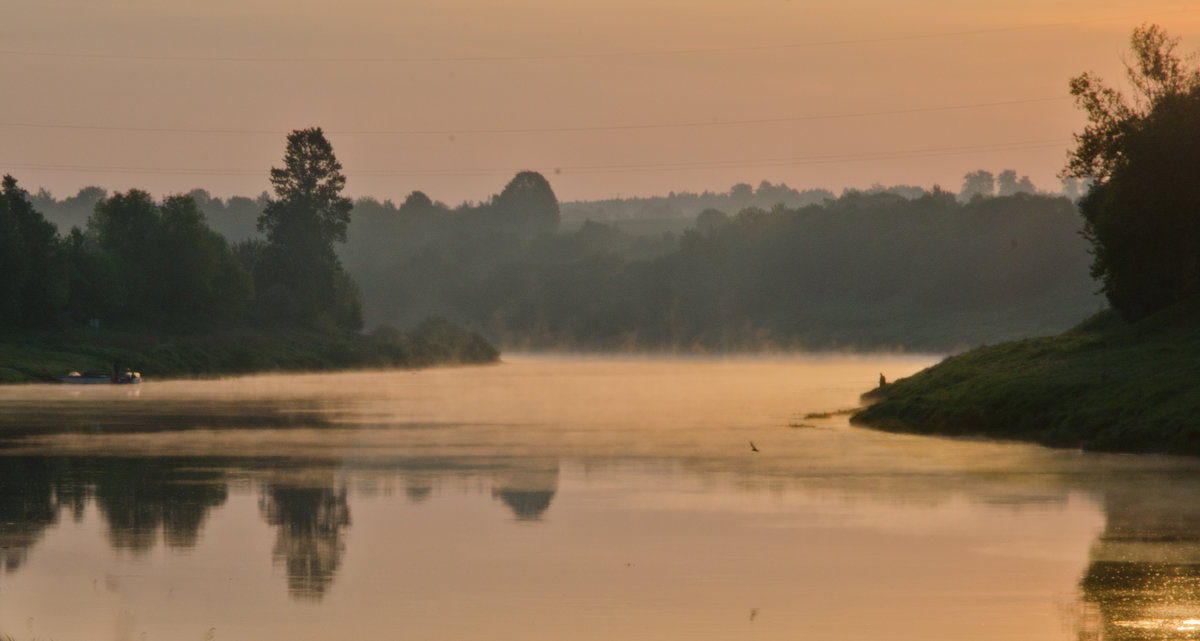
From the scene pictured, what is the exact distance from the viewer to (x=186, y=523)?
2870 centimetres

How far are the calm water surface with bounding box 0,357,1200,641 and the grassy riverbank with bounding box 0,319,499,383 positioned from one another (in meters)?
60.5

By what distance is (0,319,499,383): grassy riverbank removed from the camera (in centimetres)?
11188

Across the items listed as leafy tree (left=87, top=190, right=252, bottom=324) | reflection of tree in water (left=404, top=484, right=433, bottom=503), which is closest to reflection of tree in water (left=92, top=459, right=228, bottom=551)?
reflection of tree in water (left=404, top=484, right=433, bottom=503)

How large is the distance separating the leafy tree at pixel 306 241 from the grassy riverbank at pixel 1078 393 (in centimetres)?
10268

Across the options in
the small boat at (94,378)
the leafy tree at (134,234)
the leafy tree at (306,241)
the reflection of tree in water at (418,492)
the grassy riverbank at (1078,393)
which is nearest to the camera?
Answer: the reflection of tree in water at (418,492)

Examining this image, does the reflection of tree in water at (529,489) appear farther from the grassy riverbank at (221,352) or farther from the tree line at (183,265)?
the tree line at (183,265)

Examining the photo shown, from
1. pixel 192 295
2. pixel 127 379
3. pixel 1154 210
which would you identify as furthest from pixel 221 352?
pixel 1154 210

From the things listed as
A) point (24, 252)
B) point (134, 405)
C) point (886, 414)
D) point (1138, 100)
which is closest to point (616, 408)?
point (886, 414)

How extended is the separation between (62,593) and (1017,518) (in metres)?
17.4

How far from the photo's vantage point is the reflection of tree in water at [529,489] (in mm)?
31734

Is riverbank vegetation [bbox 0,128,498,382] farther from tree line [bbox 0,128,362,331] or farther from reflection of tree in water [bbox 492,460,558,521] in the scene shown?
reflection of tree in water [bbox 492,460,558,521]

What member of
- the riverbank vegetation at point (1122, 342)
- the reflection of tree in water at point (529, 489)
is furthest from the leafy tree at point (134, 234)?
the reflection of tree in water at point (529, 489)

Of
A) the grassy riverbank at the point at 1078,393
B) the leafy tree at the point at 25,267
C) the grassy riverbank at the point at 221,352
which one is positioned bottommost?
the grassy riverbank at the point at 1078,393

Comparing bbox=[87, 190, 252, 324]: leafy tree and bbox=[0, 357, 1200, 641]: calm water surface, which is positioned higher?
bbox=[87, 190, 252, 324]: leafy tree
